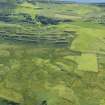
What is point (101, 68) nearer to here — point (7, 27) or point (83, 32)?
point (83, 32)

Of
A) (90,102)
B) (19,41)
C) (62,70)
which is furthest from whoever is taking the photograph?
(19,41)

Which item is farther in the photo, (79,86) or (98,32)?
(98,32)

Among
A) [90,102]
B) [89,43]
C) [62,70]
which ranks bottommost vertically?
[90,102]

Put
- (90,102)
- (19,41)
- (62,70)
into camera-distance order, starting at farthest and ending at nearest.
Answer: (19,41) → (62,70) → (90,102)

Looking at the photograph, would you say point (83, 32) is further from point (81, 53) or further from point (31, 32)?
point (31, 32)

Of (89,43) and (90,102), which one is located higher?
(89,43)

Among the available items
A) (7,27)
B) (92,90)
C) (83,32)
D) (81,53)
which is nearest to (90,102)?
(92,90)
